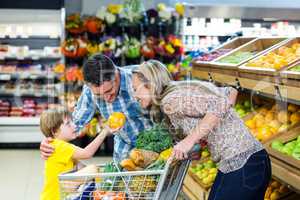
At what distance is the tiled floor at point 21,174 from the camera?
18.0 ft

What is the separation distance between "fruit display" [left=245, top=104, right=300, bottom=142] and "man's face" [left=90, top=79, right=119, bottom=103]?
1053mm

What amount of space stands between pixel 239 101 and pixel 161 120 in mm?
2250

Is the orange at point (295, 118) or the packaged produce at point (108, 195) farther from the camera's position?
the orange at point (295, 118)

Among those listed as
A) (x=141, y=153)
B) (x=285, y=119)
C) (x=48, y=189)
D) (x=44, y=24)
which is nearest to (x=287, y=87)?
(x=285, y=119)

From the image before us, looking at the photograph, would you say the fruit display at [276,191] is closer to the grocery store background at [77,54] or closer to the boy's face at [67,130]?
the grocery store background at [77,54]

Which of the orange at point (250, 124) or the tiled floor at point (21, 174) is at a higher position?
the orange at point (250, 124)

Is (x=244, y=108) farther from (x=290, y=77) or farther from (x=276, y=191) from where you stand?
(x=290, y=77)

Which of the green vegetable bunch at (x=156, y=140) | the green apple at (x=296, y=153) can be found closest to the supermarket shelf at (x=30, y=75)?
the green apple at (x=296, y=153)

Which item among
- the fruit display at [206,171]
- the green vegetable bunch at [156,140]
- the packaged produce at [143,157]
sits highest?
the green vegetable bunch at [156,140]

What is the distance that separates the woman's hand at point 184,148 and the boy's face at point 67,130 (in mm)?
1131

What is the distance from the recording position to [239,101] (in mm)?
4777

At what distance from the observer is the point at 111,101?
10.1 ft

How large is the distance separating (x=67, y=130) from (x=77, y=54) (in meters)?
4.30

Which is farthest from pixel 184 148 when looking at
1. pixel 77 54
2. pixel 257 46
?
pixel 77 54
